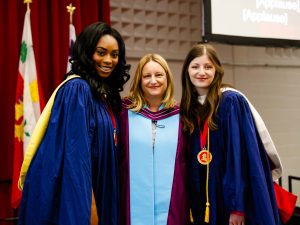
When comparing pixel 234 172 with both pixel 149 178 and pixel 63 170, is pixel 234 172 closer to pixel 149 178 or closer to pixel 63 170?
pixel 149 178

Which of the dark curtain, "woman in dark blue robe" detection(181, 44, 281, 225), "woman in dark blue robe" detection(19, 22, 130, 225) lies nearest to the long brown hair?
"woman in dark blue robe" detection(181, 44, 281, 225)

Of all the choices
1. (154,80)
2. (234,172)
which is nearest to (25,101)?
(154,80)

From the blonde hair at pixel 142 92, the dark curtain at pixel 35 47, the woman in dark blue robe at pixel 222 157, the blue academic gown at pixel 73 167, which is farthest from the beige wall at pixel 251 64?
the blue academic gown at pixel 73 167

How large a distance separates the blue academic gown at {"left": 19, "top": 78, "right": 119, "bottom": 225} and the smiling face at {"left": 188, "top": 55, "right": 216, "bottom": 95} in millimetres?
606

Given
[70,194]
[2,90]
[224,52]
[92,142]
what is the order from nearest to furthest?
[70,194] → [92,142] → [2,90] → [224,52]

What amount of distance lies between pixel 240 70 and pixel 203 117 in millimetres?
2786

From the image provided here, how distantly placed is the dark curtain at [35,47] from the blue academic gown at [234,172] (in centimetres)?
172

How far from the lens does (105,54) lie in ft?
6.73

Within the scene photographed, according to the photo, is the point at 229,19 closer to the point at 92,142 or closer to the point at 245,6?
the point at 245,6

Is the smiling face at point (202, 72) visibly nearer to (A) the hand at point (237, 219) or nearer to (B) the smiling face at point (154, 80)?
(B) the smiling face at point (154, 80)

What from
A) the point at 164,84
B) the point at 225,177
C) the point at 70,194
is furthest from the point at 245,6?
the point at 70,194

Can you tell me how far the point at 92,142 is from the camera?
6.34ft

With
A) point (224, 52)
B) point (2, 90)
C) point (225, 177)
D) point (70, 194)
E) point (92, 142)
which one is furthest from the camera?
point (224, 52)

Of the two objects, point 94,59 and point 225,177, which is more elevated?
point 94,59
